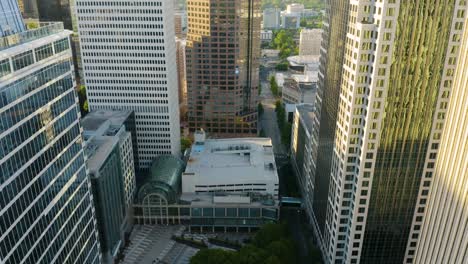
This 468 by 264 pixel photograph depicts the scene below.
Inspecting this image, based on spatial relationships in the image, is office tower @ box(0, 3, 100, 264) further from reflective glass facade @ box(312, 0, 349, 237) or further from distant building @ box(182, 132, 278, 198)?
reflective glass facade @ box(312, 0, 349, 237)

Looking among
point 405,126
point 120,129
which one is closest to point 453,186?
point 405,126

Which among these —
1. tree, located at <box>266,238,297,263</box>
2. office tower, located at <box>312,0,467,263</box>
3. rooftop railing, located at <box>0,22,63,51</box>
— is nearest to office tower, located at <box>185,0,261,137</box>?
office tower, located at <box>312,0,467,263</box>

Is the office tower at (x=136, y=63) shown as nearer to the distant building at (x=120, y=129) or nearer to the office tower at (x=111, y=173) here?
the distant building at (x=120, y=129)

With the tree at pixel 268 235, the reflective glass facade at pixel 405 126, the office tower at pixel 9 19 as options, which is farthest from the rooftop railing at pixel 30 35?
the tree at pixel 268 235

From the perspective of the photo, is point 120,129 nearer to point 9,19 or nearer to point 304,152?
point 304,152

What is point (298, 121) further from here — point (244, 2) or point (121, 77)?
point (121, 77)

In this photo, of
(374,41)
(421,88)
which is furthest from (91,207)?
(421,88)
